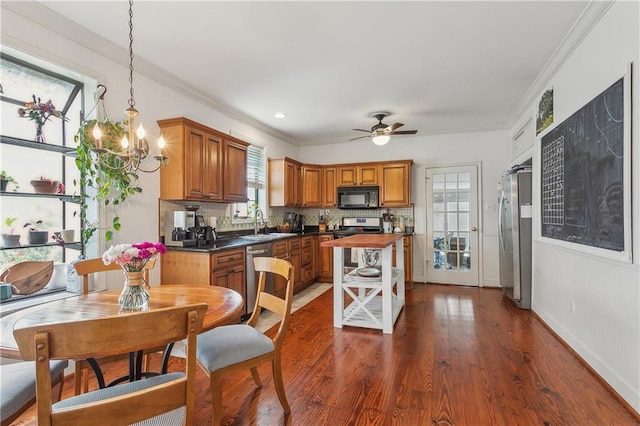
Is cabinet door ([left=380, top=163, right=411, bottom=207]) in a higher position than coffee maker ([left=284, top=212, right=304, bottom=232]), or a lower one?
higher

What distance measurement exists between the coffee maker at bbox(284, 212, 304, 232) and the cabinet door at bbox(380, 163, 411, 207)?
167 centimetres

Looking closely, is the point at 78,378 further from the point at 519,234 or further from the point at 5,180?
the point at 519,234

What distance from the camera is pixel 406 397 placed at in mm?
2113

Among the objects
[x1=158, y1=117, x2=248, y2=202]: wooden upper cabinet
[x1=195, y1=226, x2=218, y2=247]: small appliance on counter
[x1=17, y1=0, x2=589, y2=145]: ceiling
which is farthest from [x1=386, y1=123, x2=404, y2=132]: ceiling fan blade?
[x1=195, y1=226, x2=218, y2=247]: small appliance on counter

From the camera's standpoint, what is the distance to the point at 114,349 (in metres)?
0.97

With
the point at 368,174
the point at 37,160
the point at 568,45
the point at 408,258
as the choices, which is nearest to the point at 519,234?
the point at 408,258

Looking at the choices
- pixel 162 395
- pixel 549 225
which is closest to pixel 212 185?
pixel 162 395

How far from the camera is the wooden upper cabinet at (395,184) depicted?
5.54m

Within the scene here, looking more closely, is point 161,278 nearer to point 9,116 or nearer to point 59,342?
point 9,116

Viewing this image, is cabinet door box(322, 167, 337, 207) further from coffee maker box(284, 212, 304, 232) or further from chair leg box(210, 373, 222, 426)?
chair leg box(210, 373, 222, 426)

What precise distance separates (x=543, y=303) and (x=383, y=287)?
1.90 meters

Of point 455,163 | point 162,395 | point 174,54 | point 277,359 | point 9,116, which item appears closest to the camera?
point 162,395

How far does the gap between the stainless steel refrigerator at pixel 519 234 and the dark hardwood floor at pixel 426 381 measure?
61 centimetres

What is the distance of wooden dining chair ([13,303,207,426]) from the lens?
875 millimetres
